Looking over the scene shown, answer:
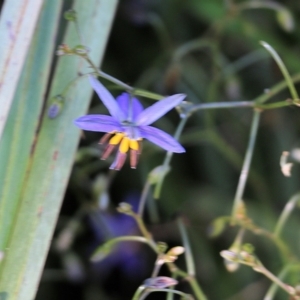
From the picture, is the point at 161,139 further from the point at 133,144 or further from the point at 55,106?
the point at 55,106

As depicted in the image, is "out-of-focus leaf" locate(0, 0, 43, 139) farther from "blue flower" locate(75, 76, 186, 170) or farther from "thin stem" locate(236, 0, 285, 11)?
"thin stem" locate(236, 0, 285, 11)

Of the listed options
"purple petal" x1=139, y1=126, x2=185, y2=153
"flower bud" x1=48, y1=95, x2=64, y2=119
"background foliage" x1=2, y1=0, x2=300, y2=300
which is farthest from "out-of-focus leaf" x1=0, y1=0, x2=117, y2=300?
"background foliage" x1=2, y1=0, x2=300, y2=300

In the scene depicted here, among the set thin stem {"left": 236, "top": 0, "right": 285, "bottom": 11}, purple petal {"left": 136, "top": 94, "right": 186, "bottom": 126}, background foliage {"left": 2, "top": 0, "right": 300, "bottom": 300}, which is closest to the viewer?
purple petal {"left": 136, "top": 94, "right": 186, "bottom": 126}

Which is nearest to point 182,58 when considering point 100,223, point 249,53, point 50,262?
point 249,53

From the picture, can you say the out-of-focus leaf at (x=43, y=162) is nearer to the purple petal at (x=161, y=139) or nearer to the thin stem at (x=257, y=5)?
the purple petal at (x=161, y=139)

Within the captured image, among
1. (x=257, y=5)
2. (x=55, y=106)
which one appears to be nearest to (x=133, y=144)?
(x=55, y=106)

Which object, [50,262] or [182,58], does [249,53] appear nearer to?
[182,58]
